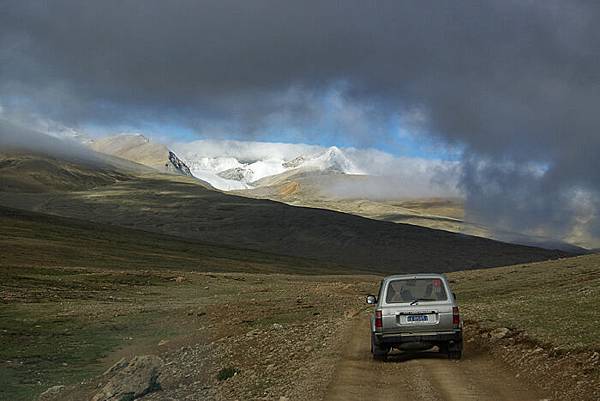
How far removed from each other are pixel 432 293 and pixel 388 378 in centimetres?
346

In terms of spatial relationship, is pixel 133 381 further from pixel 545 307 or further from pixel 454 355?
pixel 545 307

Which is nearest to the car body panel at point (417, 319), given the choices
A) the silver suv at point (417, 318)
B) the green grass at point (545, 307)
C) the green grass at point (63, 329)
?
the silver suv at point (417, 318)

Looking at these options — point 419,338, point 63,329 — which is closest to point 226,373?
point 419,338

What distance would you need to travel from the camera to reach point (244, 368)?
782 inches

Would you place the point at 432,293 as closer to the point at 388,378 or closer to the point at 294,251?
the point at 388,378

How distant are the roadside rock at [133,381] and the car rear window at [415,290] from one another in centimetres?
650

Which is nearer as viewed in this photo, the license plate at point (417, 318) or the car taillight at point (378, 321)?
the license plate at point (417, 318)

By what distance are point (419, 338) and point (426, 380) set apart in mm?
2736

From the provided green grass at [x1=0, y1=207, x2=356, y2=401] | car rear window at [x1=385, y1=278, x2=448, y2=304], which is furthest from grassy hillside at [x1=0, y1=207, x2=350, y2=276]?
car rear window at [x1=385, y1=278, x2=448, y2=304]

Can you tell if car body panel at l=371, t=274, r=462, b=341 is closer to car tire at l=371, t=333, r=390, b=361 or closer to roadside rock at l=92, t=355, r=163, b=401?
car tire at l=371, t=333, r=390, b=361

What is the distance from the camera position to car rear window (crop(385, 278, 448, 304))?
19000 mm

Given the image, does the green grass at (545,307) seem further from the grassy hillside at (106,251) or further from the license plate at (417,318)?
the grassy hillside at (106,251)

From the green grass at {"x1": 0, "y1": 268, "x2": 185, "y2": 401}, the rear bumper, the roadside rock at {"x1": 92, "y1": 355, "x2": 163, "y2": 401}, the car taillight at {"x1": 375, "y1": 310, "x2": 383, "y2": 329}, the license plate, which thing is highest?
the license plate

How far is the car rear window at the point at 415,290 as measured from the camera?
62.3 ft
